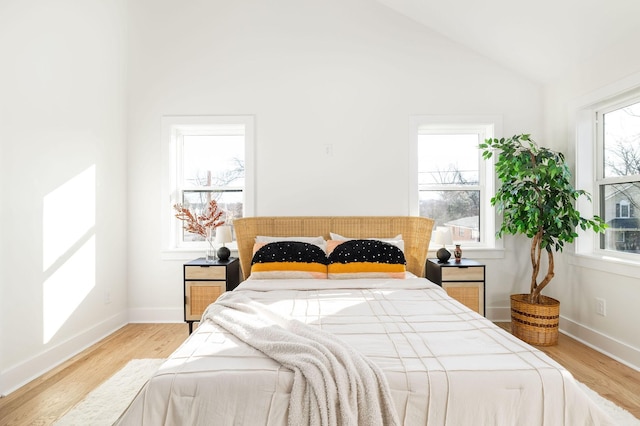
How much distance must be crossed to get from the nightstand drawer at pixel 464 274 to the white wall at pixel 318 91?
60cm

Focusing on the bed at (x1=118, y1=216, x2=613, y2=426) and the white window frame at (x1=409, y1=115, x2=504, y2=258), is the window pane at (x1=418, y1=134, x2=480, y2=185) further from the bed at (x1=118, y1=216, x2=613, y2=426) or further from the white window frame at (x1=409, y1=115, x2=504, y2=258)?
the bed at (x1=118, y1=216, x2=613, y2=426)

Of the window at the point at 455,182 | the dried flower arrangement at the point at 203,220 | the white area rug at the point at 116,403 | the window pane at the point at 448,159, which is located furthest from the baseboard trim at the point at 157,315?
the window pane at the point at 448,159

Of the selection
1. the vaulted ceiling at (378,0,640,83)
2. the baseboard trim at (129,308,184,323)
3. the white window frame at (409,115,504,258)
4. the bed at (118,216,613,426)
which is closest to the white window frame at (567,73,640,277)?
the vaulted ceiling at (378,0,640,83)

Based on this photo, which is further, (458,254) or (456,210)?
(456,210)

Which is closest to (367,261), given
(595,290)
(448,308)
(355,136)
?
(448,308)

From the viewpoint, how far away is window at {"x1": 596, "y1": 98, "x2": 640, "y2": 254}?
9.07ft

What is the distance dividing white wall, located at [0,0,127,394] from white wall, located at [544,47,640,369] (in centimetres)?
434

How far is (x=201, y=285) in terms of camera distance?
3158mm

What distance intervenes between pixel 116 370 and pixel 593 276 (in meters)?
3.94

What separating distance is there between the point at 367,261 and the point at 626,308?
1997 mm

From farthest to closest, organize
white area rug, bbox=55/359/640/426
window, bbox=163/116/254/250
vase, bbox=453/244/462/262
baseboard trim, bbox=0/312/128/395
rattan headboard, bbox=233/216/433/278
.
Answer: window, bbox=163/116/254/250 → rattan headboard, bbox=233/216/433/278 → vase, bbox=453/244/462/262 → baseboard trim, bbox=0/312/128/395 → white area rug, bbox=55/359/640/426

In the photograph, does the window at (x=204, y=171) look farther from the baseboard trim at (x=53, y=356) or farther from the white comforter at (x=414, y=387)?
the white comforter at (x=414, y=387)

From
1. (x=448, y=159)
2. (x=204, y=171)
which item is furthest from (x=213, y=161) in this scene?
(x=448, y=159)

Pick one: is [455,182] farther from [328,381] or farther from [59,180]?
[59,180]
